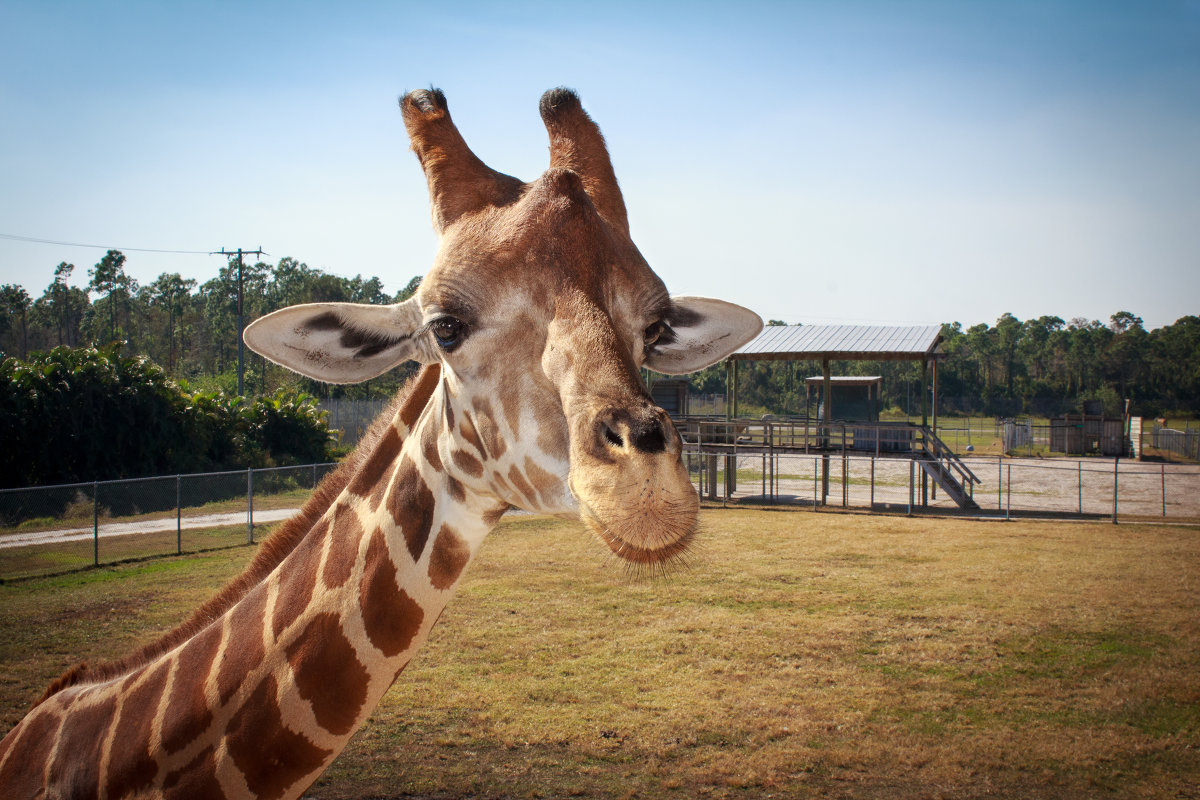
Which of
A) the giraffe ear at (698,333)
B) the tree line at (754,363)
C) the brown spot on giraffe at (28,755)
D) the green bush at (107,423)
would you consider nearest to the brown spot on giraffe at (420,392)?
the giraffe ear at (698,333)

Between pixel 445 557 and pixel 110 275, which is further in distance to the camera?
pixel 110 275

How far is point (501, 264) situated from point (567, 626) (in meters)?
10.0

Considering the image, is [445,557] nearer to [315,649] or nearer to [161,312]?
[315,649]

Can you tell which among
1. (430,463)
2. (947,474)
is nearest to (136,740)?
(430,463)

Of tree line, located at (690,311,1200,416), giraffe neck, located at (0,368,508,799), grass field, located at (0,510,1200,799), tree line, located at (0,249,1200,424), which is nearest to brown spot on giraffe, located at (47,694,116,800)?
giraffe neck, located at (0,368,508,799)

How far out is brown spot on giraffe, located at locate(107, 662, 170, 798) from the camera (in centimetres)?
233

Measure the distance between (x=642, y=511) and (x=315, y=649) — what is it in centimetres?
125

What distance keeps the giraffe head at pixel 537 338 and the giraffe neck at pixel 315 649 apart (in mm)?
211

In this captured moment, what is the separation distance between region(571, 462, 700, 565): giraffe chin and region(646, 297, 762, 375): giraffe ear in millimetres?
887

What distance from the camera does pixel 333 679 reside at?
219 cm

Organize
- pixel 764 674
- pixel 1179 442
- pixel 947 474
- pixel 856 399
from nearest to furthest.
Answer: pixel 764 674 → pixel 947 474 → pixel 856 399 → pixel 1179 442

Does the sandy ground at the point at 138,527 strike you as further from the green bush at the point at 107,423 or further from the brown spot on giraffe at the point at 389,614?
the brown spot on giraffe at the point at 389,614

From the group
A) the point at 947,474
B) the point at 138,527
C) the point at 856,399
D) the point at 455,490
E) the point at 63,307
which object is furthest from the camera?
the point at 63,307

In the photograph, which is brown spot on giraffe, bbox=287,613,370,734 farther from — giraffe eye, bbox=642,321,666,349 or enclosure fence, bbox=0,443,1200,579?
enclosure fence, bbox=0,443,1200,579
